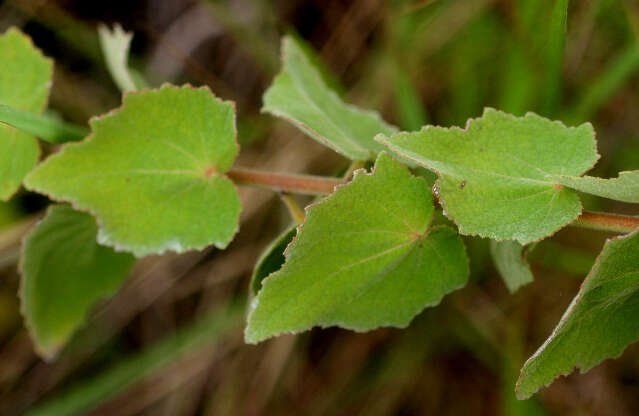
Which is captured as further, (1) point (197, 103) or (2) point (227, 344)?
(2) point (227, 344)

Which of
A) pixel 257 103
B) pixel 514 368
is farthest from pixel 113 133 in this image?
pixel 257 103

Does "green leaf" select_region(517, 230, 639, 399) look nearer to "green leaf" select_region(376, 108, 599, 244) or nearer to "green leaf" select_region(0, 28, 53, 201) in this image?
"green leaf" select_region(376, 108, 599, 244)

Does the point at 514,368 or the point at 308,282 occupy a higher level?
the point at 308,282

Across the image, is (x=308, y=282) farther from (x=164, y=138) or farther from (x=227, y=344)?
(x=227, y=344)

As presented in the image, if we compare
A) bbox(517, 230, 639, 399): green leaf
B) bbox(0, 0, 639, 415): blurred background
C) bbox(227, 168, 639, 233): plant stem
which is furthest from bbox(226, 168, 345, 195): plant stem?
bbox(0, 0, 639, 415): blurred background

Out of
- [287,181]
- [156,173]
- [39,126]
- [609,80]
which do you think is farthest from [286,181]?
[609,80]

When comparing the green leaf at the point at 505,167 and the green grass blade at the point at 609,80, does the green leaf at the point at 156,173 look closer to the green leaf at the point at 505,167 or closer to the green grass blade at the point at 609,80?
the green leaf at the point at 505,167
